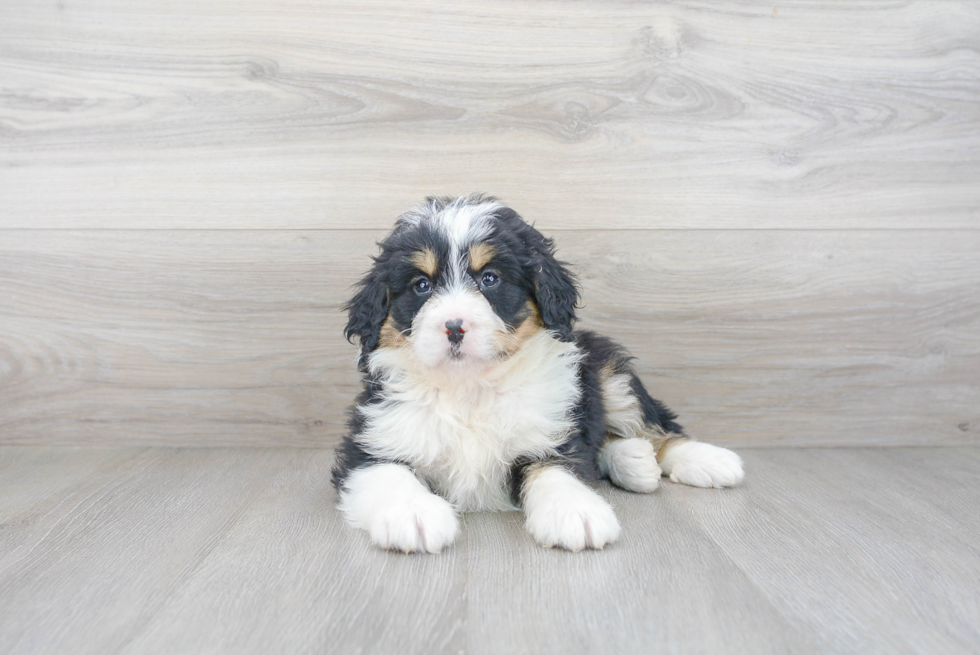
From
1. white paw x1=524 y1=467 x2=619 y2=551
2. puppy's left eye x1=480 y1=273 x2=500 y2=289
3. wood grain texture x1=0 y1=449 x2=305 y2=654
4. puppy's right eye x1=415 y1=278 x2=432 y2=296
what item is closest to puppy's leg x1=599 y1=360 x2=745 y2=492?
white paw x1=524 y1=467 x2=619 y2=551

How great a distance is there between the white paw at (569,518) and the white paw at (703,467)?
64 centimetres

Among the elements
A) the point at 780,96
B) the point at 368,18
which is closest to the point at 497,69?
the point at 368,18

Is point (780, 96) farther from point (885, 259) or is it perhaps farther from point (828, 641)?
point (828, 641)

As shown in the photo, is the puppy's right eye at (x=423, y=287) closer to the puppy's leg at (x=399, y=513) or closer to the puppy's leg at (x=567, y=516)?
the puppy's leg at (x=399, y=513)

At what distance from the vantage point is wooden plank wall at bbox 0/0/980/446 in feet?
9.19

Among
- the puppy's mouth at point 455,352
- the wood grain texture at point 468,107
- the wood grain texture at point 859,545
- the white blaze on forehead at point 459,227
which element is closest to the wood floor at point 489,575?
the wood grain texture at point 859,545

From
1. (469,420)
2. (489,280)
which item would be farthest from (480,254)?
(469,420)

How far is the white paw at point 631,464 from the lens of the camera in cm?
231

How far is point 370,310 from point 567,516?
803mm

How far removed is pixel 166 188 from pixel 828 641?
264cm

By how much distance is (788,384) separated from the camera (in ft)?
9.80

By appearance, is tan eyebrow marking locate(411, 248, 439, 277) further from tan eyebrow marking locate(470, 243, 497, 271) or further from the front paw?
the front paw

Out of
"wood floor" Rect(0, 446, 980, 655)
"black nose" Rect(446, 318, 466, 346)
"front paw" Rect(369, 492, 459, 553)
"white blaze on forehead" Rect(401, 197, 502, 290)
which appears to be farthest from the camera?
"white blaze on forehead" Rect(401, 197, 502, 290)

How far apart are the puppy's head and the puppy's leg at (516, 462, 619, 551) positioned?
38 cm
